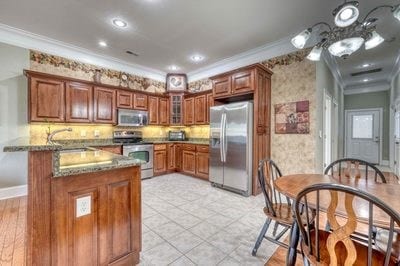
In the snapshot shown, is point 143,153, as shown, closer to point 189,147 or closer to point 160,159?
point 160,159

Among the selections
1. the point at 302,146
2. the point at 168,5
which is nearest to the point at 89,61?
the point at 168,5

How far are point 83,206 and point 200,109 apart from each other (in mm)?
4041

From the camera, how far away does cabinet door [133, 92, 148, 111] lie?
4.87 meters

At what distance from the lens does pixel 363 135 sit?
290 inches

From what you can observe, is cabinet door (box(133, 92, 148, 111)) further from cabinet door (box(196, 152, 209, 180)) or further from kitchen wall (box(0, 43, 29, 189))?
kitchen wall (box(0, 43, 29, 189))

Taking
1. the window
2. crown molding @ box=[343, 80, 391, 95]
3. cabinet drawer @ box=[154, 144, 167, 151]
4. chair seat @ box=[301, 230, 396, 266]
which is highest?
crown molding @ box=[343, 80, 391, 95]

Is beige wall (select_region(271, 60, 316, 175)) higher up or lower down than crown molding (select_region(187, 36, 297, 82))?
lower down

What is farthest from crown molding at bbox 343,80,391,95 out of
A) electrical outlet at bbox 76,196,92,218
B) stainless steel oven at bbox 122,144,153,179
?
electrical outlet at bbox 76,196,92,218

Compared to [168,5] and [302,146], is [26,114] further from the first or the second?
[302,146]

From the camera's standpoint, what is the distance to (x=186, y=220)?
2.65 m

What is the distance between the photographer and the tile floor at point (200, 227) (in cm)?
188

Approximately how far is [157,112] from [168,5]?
120 inches

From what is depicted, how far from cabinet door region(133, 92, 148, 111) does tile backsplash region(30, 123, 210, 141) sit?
0.72 m

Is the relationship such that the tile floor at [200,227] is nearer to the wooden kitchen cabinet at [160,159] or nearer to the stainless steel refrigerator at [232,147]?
the stainless steel refrigerator at [232,147]
